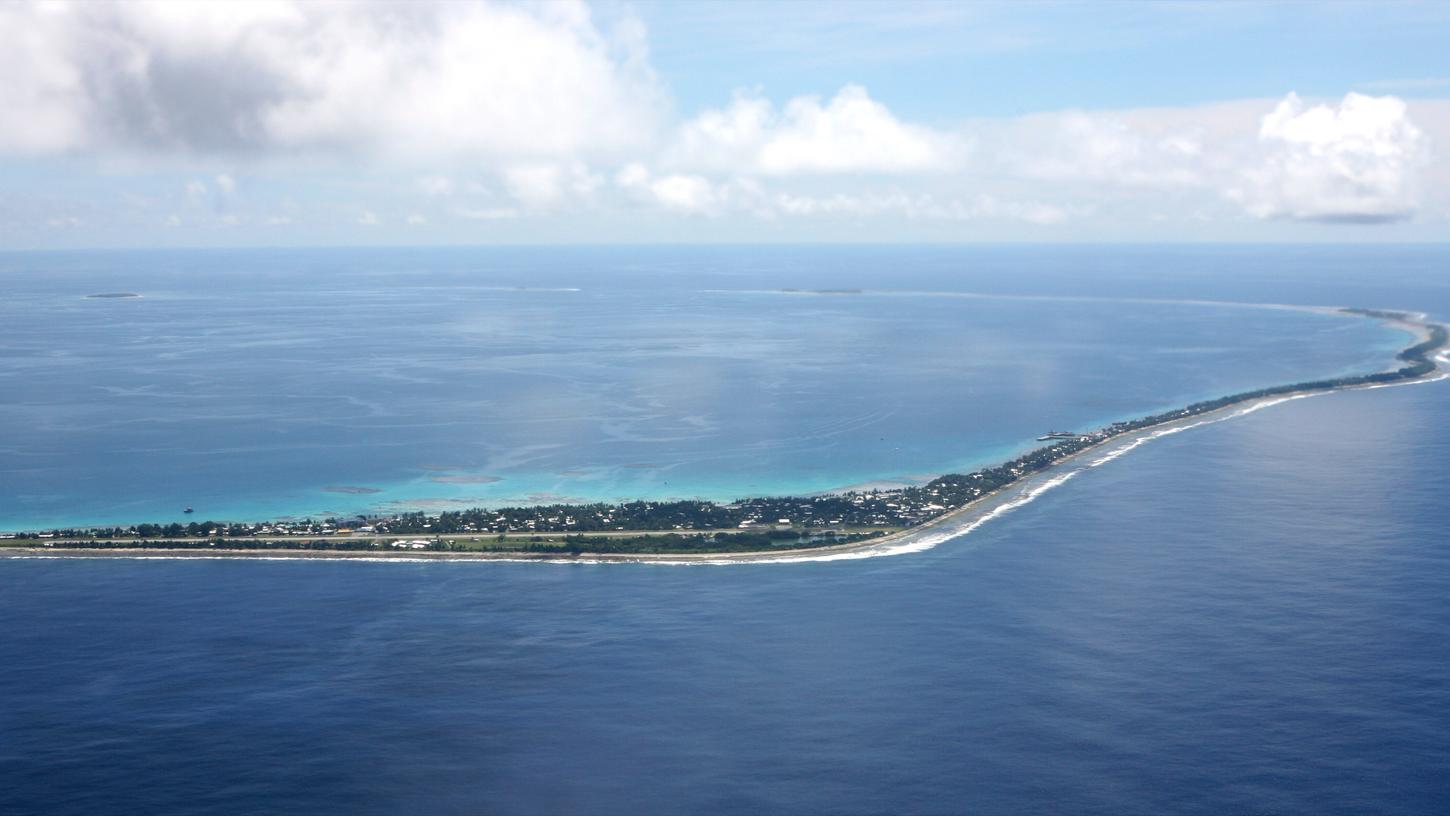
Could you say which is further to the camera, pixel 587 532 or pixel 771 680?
pixel 587 532

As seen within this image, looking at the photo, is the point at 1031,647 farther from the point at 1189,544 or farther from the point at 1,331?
the point at 1,331

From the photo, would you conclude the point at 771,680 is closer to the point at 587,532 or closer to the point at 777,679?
the point at 777,679

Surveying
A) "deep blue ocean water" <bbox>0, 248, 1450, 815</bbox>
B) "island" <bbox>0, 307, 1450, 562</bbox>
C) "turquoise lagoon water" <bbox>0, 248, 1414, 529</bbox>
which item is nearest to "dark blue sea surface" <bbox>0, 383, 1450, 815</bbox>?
"deep blue ocean water" <bbox>0, 248, 1450, 815</bbox>

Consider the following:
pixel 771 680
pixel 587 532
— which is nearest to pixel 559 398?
pixel 587 532

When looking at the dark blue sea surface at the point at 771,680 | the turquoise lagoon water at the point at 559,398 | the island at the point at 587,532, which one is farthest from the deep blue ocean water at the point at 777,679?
the turquoise lagoon water at the point at 559,398

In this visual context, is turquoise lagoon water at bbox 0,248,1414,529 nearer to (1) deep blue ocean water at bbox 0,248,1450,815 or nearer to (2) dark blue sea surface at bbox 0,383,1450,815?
(1) deep blue ocean water at bbox 0,248,1450,815

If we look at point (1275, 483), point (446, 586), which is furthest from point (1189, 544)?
point (446, 586)
